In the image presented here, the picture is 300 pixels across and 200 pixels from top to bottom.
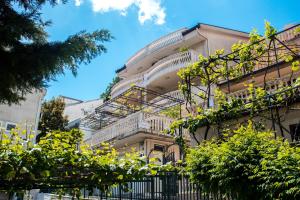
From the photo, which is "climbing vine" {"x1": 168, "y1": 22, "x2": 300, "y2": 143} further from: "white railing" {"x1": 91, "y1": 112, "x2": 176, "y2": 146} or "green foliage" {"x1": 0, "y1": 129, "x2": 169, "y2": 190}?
"green foliage" {"x1": 0, "y1": 129, "x2": 169, "y2": 190}

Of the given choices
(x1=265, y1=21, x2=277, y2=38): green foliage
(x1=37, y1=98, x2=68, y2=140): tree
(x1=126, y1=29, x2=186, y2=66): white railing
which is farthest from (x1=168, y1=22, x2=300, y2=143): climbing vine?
(x1=37, y1=98, x2=68, y2=140): tree

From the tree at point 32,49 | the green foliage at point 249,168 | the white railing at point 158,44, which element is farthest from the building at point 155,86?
the tree at point 32,49

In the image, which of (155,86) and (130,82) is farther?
(130,82)

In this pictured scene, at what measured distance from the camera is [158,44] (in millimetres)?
23484

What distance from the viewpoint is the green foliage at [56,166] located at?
4.07 metres

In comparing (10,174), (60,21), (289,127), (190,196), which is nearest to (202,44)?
(289,127)

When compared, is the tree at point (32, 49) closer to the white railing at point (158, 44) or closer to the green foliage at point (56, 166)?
the green foliage at point (56, 166)

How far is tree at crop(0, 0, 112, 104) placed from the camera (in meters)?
4.58

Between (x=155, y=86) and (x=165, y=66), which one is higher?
(x=165, y=66)

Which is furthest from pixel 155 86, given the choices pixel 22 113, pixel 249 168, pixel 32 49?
pixel 32 49

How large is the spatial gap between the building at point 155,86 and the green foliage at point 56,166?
31.5 ft

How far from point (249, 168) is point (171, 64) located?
14741 millimetres

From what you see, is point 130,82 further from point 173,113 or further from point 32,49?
point 32,49

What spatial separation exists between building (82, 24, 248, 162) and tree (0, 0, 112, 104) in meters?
9.79
